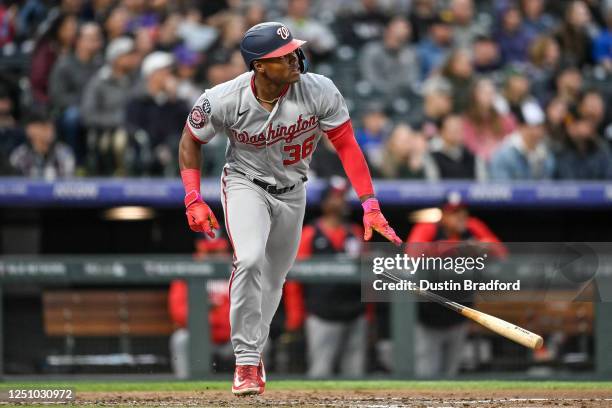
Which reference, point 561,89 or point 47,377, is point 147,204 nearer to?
point 47,377

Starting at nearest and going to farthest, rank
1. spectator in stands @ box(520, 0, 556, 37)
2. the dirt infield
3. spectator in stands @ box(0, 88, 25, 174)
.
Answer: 1. the dirt infield
2. spectator in stands @ box(0, 88, 25, 174)
3. spectator in stands @ box(520, 0, 556, 37)

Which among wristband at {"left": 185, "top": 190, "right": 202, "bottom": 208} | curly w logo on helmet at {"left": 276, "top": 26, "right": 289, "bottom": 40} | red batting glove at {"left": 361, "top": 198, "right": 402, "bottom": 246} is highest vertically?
curly w logo on helmet at {"left": 276, "top": 26, "right": 289, "bottom": 40}

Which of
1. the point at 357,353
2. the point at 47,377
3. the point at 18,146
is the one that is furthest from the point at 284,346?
the point at 18,146

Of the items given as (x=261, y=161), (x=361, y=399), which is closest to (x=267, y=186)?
(x=261, y=161)

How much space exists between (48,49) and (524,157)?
4491 millimetres

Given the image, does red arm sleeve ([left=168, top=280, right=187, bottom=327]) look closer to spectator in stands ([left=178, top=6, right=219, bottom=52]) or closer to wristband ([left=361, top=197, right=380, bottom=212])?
wristband ([left=361, top=197, right=380, bottom=212])

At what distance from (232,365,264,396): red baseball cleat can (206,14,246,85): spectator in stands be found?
19.0 ft

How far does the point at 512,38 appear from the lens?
12953 millimetres

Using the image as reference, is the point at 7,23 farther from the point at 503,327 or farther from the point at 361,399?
the point at 503,327

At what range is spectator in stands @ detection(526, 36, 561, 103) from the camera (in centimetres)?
1230

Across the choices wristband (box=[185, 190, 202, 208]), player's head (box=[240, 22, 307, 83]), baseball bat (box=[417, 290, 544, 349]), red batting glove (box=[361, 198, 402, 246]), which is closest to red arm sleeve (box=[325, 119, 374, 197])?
red batting glove (box=[361, 198, 402, 246])

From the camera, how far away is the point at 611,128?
39.4 ft

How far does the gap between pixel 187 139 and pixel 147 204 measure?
5.05 metres

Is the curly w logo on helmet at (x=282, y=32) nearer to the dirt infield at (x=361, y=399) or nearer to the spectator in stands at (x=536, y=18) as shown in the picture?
the dirt infield at (x=361, y=399)
